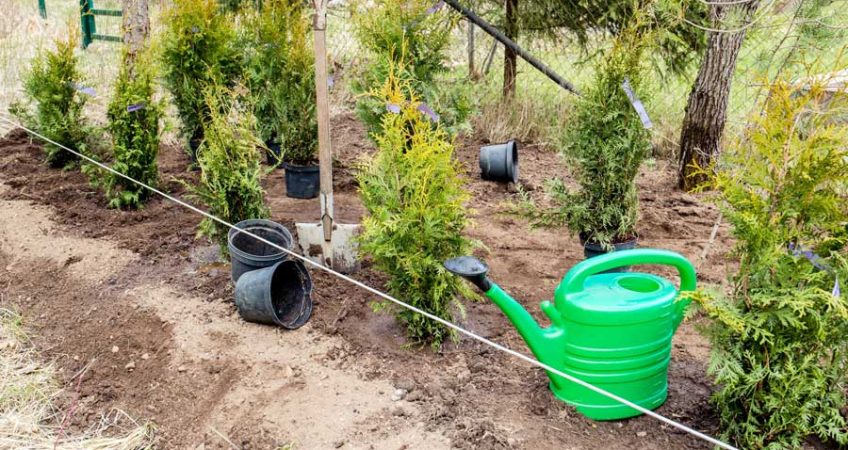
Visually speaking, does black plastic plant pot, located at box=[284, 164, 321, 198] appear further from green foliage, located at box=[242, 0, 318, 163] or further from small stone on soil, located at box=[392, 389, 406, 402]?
small stone on soil, located at box=[392, 389, 406, 402]

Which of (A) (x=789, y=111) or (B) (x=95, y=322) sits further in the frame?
(B) (x=95, y=322)

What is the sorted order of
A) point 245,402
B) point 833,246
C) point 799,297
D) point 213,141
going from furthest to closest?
1. point 213,141
2. point 245,402
3. point 833,246
4. point 799,297

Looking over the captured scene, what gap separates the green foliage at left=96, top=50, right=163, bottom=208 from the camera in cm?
484

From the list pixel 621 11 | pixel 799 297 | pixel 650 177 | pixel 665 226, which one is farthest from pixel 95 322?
pixel 621 11

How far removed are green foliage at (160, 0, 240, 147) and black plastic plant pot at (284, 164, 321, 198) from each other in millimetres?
830

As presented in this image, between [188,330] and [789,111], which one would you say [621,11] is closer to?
[789,111]

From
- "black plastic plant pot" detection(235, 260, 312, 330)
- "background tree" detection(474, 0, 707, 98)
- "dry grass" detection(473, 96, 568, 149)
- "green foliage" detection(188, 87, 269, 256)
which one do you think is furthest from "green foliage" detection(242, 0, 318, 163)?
"background tree" detection(474, 0, 707, 98)

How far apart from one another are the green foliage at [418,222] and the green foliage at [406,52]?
4.16 feet

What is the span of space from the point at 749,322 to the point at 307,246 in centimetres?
251

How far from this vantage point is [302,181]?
541 centimetres

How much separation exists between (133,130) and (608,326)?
375 centimetres

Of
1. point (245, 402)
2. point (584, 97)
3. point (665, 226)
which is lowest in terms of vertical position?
point (245, 402)

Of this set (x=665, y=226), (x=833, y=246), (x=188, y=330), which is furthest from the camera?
(x=665, y=226)

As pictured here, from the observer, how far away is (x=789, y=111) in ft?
7.99
